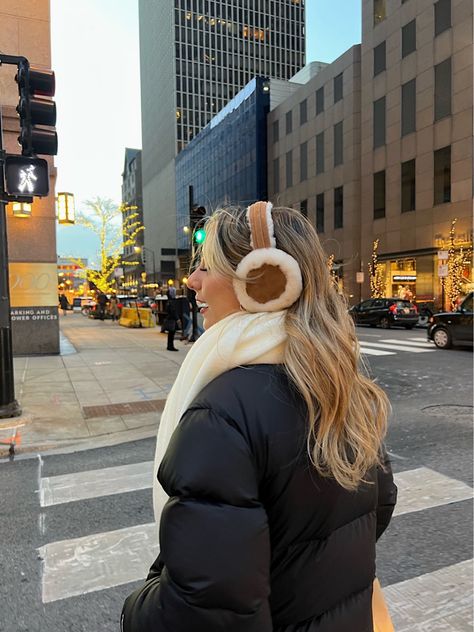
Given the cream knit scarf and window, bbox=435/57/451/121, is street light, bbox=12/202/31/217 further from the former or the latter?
window, bbox=435/57/451/121

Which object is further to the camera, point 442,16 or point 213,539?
point 442,16

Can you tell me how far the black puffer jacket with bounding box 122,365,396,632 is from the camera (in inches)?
37.6

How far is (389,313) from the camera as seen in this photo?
22938 mm

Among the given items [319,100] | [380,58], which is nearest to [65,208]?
[380,58]

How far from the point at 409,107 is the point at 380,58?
548 centimetres

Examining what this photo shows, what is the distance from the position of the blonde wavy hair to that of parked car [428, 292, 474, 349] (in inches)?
524

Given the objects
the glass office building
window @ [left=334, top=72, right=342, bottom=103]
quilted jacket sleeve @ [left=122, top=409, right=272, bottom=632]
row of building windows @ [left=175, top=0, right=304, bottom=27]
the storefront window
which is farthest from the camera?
row of building windows @ [left=175, top=0, right=304, bottom=27]

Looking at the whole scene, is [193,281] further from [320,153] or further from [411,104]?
[320,153]

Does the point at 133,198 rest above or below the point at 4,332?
above

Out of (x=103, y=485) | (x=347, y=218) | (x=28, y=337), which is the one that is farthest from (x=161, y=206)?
(x=103, y=485)

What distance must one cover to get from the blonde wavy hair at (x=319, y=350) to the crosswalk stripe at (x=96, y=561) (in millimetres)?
2328

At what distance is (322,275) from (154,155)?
114055 mm

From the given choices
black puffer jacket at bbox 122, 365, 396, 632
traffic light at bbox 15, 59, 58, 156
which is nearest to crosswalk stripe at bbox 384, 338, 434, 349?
traffic light at bbox 15, 59, 58, 156

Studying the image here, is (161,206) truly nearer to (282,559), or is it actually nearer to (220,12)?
(220,12)
